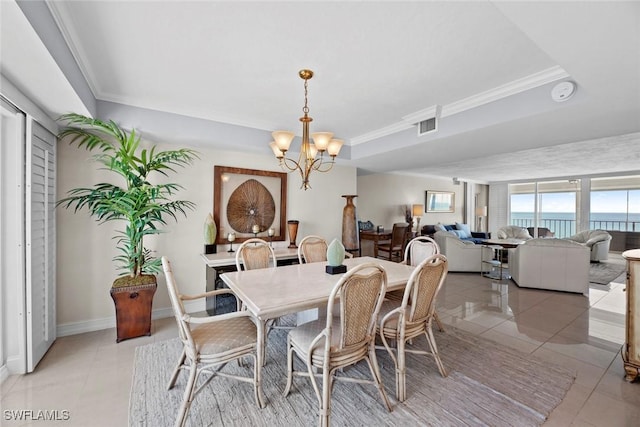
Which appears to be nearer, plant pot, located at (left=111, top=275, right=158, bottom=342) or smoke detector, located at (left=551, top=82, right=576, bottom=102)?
smoke detector, located at (left=551, top=82, right=576, bottom=102)

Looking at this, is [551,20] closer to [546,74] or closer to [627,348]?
[546,74]

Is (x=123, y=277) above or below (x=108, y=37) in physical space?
below

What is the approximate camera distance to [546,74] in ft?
7.20

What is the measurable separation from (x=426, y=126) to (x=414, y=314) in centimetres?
221

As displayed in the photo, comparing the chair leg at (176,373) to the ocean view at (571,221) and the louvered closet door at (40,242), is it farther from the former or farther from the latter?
the ocean view at (571,221)

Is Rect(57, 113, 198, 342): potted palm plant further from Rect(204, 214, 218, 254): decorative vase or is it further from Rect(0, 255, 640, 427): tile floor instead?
Rect(204, 214, 218, 254): decorative vase

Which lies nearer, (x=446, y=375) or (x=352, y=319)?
(x=352, y=319)

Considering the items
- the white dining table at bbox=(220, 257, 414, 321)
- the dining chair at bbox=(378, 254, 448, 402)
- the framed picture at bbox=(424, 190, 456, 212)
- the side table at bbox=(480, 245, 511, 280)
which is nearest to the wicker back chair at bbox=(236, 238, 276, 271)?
the white dining table at bbox=(220, 257, 414, 321)

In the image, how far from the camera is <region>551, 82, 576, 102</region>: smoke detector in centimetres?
208

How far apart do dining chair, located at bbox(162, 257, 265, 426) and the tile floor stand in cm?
48

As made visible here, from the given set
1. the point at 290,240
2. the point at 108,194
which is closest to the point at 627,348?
the point at 290,240

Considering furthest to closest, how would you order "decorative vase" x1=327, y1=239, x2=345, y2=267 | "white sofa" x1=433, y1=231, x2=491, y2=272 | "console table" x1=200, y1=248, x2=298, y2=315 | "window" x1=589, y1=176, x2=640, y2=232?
"window" x1=589, y1=176, x2=640, y2=232, "white sofa" x1=433, y1=231, x2=491, y2=272, "console table" x1=200, y1=248, x2=298, y2=315, "decorative vase" x1=327, y1=239, x2=345, y2=267

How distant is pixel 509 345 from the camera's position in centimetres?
266

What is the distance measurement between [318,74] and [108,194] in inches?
91.2
